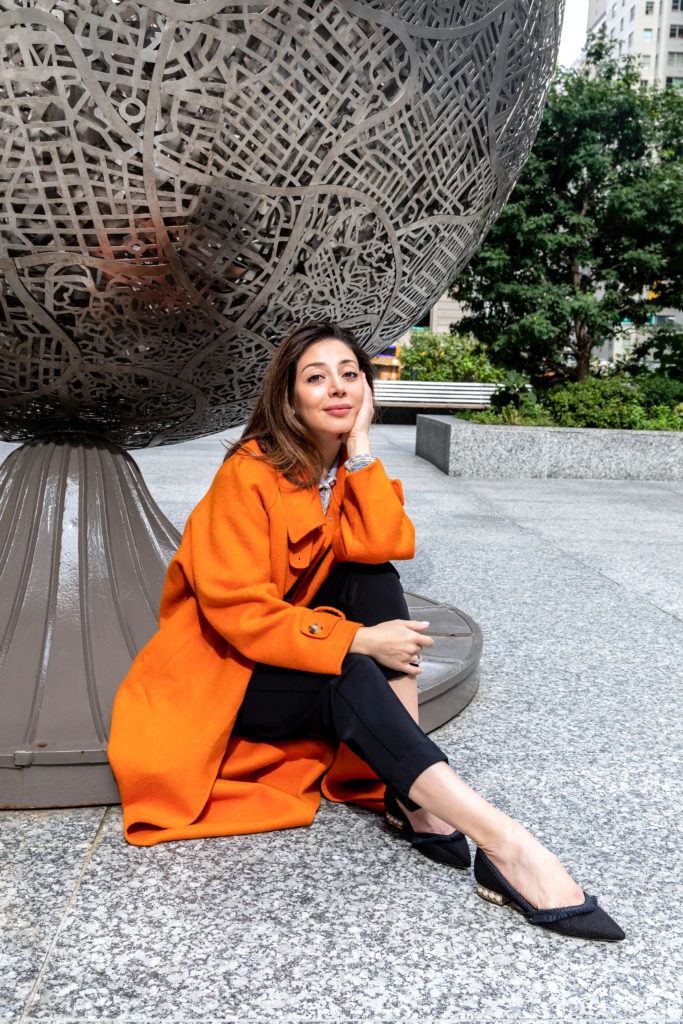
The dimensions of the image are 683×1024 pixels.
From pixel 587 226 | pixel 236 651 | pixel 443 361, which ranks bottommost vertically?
pixel 443 361

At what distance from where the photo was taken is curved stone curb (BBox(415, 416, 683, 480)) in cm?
885

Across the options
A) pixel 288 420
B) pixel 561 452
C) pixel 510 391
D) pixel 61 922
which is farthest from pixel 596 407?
pixel 61 922

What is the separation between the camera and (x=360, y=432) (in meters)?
2.25

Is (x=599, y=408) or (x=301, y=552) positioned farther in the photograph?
(x=599, y=408)

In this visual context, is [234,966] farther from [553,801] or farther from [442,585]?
[442,585]

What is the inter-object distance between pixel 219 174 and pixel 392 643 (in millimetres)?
1122

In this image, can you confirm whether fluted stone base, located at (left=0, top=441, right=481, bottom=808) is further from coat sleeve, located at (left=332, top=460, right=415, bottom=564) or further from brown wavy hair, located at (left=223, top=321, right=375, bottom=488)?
brown wavy hair, located at (left=223, top=321, right=375, bottom=488)

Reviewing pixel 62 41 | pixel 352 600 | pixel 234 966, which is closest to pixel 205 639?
pixel 352 600

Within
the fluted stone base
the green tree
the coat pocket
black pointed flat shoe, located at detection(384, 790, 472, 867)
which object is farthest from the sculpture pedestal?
the green tree

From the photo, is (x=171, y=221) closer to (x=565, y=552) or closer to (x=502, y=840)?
(x=502, y=840)

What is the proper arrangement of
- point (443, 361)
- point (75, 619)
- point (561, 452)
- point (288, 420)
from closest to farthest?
1. point (288, 420)
2. point (75, 619)
3. point (561, 452)
4. point (443, 361)

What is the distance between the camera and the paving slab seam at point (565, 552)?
428 centimetres

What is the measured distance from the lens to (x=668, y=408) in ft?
32.3

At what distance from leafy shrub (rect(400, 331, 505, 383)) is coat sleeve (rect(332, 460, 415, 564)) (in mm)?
14382
